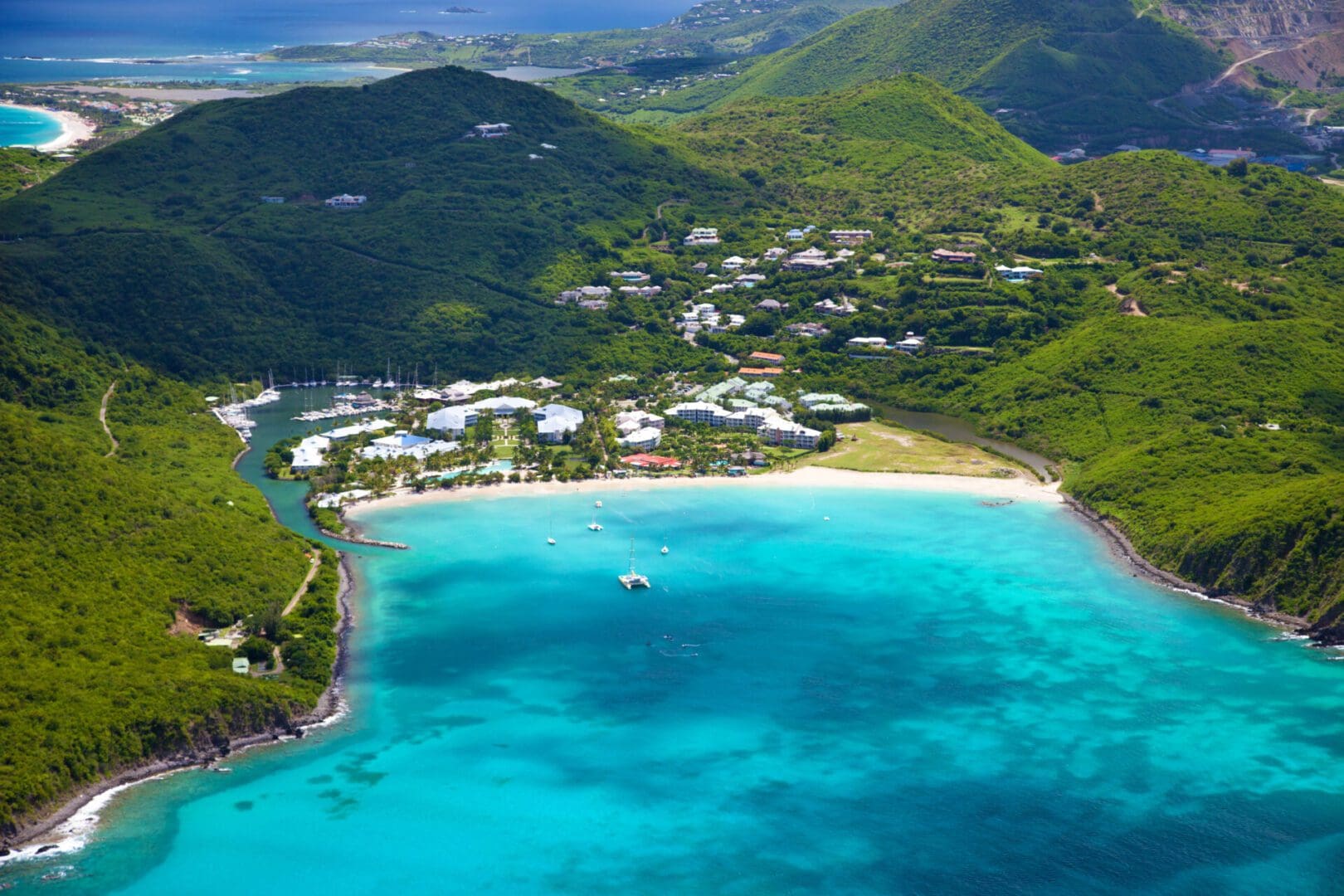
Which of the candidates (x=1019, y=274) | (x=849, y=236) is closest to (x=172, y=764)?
(x=1019, y=274)

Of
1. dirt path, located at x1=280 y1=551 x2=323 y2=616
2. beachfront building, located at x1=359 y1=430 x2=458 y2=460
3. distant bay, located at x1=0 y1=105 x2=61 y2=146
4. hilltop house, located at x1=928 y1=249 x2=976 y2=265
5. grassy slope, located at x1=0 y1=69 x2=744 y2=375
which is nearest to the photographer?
dirt path, located at x1=280 y1=551 x2=323 y2=616

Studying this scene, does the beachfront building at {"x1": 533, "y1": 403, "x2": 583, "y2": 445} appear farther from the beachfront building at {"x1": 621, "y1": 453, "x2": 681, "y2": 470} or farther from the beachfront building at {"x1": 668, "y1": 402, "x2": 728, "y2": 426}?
the beachfront building at {"x1": 668, "y1": 402, "x2": 728, "y2": 426}

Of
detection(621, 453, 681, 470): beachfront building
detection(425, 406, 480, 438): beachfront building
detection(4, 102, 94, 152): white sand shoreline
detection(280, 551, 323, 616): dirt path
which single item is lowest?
detection(280, 551, 323, 616): dirt path

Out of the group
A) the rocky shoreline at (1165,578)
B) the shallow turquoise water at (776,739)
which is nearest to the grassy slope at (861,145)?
the rocky shoreline at (1165,578)

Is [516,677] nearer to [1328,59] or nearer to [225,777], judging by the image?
[225,777]

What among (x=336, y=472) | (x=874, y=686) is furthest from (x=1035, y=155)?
(x=874, y=686)

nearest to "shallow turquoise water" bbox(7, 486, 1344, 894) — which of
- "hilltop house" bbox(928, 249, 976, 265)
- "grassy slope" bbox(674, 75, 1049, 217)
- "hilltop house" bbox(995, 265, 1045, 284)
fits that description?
"hilltop house" bbox(995, 265, 1045, 284)
